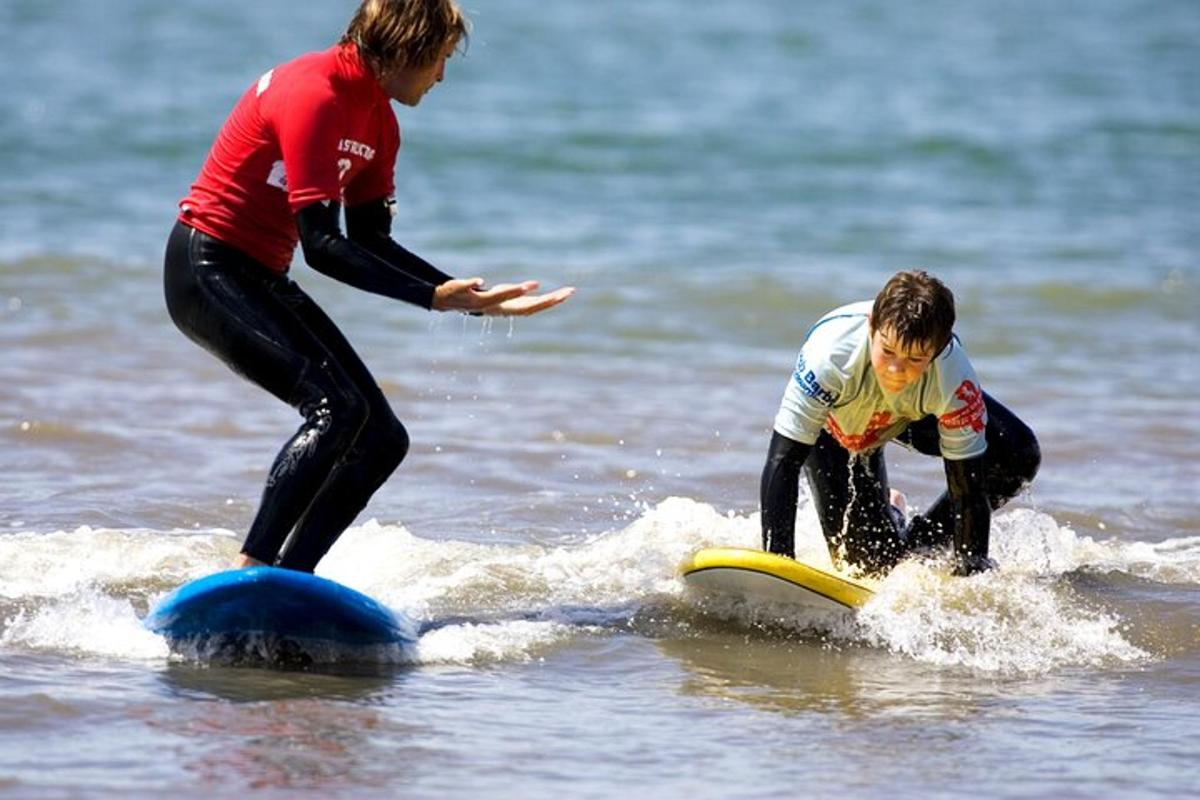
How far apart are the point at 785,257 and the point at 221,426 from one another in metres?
7.65

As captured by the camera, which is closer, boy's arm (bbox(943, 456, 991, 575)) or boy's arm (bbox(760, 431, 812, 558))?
boy's arm (bbox(760, 431, 812, 558))

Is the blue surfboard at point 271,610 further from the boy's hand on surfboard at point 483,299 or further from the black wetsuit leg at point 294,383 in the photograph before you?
the boy's hand on surfboard at point 483,299

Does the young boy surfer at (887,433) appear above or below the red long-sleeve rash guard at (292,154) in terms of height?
below

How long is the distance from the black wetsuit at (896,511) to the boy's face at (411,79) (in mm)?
1780

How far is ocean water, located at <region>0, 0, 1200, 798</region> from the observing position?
462 centimetres

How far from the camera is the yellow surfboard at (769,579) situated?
5.72 meters

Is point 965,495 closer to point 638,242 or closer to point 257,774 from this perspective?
point 257,774

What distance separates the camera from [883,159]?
21.7 meters

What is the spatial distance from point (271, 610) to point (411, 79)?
5.03 ft

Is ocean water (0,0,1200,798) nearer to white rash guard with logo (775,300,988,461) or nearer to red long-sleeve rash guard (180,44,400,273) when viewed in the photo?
white rash guard with logo (775,300,988,461)

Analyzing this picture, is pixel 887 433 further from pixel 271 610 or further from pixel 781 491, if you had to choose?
pixel 271 610

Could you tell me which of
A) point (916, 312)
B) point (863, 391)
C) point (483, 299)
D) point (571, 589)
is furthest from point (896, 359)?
point (571, 589)

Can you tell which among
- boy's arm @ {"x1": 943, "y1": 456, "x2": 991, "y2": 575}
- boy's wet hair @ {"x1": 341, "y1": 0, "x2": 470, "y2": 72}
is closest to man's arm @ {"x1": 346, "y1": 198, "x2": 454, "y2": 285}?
boy's wet hair @ {"x1": 341, "y1": 0, "x2": 470, "y2": 72}

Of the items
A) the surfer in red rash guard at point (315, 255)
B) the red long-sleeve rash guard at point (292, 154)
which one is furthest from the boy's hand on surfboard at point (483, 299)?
the red long-sleeve rash guard at point (292, 154)
